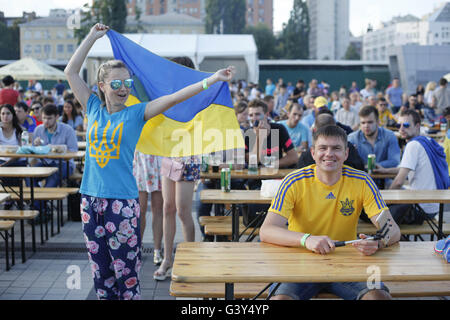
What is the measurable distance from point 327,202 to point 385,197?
1.60 metres

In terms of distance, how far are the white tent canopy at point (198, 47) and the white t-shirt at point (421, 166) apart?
1517 cm

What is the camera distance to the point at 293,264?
9.01 ft

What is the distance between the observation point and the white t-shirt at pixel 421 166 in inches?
210

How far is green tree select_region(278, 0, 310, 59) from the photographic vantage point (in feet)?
292

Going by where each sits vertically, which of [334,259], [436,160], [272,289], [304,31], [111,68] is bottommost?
[272,289]

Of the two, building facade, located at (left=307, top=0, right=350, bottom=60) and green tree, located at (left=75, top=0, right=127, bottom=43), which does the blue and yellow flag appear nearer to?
green tree, located at (left=75, top=0, right=127, bottom=43)

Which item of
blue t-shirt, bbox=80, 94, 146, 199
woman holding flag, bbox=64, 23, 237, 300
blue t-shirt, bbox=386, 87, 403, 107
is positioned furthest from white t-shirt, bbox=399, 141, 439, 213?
blue t-shirt, bbox=386, 87, 403, 107

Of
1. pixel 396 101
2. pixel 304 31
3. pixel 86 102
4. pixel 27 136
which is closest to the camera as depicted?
pixel 86 102

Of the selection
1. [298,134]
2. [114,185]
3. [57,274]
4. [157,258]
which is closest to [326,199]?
[114,185]

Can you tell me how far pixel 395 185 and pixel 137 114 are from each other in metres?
3.13

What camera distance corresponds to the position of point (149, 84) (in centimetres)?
431

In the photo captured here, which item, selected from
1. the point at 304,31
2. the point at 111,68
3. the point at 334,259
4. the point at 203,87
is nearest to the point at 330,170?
the point at 334,259

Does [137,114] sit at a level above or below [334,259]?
above

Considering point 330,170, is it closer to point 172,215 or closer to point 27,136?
point 172,215
